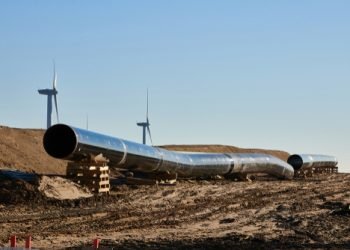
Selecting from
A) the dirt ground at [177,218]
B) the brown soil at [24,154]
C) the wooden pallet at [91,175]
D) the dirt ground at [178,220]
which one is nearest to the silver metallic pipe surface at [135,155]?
the wooden pallet at [91,175]

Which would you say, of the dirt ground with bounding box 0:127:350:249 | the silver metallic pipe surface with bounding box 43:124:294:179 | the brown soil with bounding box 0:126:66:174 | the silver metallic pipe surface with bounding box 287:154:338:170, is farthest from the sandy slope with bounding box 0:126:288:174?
the silver metallic pipe surface with bounding box 287:154:338:170

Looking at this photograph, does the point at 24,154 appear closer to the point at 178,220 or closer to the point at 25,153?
the point at 25,153

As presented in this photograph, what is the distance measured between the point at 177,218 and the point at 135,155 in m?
9.05

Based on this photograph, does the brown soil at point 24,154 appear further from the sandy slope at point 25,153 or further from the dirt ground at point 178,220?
the dirt ground at point 178,220

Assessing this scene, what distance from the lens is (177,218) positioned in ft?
66.2

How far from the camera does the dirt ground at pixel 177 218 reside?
50.8ft

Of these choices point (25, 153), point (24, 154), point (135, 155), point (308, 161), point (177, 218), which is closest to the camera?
point (177, 218)

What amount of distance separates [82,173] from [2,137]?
14.7 meters

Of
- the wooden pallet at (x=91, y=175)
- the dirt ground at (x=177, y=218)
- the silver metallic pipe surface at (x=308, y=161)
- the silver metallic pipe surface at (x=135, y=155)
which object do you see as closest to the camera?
the dirt ground at (x=177, y=218)

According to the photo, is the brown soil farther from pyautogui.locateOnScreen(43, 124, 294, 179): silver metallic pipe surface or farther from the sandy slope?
pyautogui.locateOnScreen(43, 124, 294, 179): silver metallic pipe surface

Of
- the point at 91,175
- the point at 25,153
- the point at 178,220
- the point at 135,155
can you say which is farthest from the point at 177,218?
the point at 25,153

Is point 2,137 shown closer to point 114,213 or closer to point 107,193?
point 107,193

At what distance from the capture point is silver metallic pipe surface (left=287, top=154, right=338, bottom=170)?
52906mm

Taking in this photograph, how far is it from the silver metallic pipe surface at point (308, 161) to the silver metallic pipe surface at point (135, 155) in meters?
11.3
